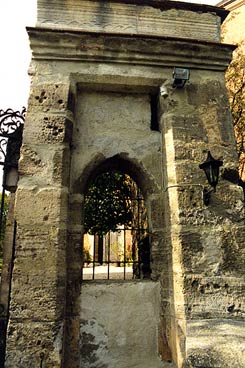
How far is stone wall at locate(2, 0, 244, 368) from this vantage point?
2.97 metres

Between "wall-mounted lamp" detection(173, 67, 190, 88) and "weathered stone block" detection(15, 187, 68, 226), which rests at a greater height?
"wall-mounted lamp" detection(173, 67, 190, 88)

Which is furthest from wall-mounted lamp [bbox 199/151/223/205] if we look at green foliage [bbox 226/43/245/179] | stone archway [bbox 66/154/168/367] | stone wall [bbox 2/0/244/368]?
green foliage [bbox 226/43/245/179]

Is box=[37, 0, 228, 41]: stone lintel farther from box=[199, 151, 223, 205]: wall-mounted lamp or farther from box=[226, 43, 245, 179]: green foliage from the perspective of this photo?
box=[226, 43, 245, 179]: green foliage

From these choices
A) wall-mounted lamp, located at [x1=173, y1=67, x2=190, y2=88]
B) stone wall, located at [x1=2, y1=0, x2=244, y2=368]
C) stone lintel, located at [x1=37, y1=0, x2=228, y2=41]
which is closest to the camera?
stone wall, located at [x1=2, y1=0, x2=244, y2=368]

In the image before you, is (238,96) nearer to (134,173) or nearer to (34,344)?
(134,173)

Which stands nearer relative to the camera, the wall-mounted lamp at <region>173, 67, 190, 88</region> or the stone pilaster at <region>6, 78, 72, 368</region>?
the stone pilaster at <region>6, 78, 72, 368</region>

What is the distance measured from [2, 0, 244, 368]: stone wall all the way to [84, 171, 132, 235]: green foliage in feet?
8.48

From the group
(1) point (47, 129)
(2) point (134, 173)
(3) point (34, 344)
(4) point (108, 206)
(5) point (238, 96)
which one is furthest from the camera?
(5) point (238, 96)

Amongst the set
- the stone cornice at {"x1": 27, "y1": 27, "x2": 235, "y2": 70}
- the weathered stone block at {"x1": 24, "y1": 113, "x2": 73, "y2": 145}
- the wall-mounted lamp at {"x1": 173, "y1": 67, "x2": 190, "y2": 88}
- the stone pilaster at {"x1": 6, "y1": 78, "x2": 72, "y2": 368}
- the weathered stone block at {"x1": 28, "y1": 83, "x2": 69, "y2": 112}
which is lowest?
the stone pilaster at {"x1": 6, "y1": 78, "x2": 72, "y2": 368}

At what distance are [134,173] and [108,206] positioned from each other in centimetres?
294

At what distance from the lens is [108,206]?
671cm

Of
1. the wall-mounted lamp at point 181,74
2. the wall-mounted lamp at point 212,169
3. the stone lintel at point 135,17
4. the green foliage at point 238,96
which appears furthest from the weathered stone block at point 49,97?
the green foliage at point 238,96

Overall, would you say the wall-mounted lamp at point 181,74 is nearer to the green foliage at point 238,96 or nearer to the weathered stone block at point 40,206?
the weathered stone block at point 40,206

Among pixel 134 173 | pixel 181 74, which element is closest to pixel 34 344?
pixel 134 173
